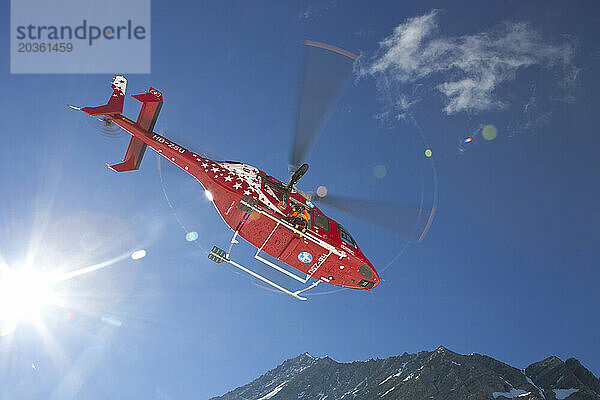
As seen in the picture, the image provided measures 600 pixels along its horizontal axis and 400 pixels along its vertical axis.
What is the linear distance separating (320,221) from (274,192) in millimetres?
3095

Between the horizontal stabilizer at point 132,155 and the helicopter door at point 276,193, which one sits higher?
the horizontal stabilizer at point 132,155

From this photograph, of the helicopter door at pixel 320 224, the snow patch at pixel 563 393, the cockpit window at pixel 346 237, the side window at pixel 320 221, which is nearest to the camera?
the helicopter door at pixel 320 224

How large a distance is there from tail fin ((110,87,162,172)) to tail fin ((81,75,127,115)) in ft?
3.71

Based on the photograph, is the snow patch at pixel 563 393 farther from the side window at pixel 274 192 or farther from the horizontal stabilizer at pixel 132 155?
the horizontal stabilizer at pixel 132 155

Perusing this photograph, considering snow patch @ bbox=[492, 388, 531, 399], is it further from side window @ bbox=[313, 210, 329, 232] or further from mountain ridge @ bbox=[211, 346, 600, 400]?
side window @ bbox=[313, 210, 329, 232]

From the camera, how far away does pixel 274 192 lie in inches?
882

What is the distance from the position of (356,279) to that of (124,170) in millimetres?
15327

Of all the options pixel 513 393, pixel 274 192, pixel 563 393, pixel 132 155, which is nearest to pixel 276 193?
pixel 274 192

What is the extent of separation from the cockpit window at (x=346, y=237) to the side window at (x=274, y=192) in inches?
164

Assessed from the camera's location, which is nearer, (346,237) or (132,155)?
(346,237)

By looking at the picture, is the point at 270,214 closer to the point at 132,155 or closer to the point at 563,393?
the point at 132,155

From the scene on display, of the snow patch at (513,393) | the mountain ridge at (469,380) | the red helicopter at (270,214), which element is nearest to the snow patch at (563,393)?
the mountain ridge at (469,380)

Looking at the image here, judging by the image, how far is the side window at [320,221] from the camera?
23.2 meters

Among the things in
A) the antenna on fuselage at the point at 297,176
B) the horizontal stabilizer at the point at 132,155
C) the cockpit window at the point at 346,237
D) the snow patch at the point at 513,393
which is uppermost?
the horizontal stabilizer at the point at 132,155
